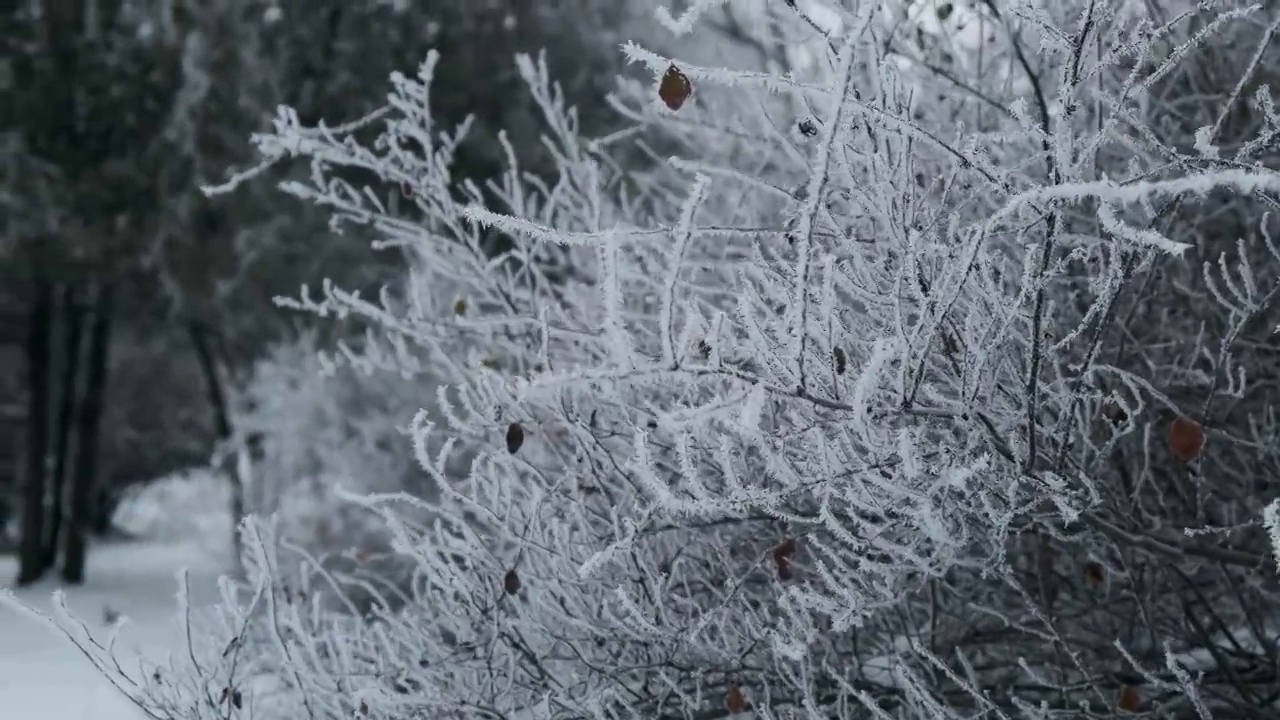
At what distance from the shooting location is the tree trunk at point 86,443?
13.9 meters

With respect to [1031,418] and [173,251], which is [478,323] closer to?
[1031,418]

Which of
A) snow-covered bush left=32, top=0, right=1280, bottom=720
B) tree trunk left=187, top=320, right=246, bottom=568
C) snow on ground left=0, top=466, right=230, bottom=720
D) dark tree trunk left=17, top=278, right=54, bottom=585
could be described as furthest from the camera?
dark tree trunk left=17, top=278, right=54, bottom=585

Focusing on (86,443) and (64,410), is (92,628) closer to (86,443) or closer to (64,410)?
(86,443)

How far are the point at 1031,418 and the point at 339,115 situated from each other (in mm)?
9116

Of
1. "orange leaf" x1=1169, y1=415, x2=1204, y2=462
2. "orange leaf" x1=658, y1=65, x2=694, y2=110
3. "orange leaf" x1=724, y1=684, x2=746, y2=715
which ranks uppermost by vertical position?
"orange leaf" x1=658, y1=65, x2=694, y2=110

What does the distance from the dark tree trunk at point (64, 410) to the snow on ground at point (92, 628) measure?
475 mm

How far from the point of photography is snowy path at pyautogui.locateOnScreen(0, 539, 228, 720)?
6.77m

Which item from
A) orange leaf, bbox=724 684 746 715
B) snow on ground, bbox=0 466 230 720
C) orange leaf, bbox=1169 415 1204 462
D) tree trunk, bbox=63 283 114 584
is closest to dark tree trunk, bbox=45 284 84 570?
tree trunk, bbox=63 283 114 584

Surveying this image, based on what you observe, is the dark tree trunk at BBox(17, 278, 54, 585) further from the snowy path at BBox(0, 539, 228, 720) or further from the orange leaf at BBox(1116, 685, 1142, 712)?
the orange leaf at BBox(1116, 685, 1142, 712)

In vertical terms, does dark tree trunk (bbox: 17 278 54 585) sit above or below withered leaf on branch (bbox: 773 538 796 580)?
below

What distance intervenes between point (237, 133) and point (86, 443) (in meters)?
5.78

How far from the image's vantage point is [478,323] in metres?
3.17

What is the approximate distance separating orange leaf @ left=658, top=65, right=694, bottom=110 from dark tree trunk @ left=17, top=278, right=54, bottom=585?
1330 cm

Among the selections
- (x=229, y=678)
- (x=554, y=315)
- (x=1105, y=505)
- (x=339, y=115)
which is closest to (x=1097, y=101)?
(x=1105, y=505)
